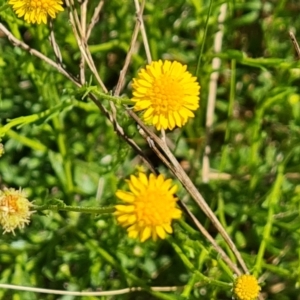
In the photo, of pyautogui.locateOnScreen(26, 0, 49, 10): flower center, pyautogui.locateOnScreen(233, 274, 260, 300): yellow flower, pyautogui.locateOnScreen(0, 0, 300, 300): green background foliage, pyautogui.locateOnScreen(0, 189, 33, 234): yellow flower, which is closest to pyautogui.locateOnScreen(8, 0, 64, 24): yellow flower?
pyautogui.locateOnScreen(26, 0, 49, 10): flower center

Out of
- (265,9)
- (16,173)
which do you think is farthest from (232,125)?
(16,173)

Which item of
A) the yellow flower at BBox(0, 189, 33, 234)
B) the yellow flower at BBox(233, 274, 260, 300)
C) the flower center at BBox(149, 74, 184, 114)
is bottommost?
the yellow flower at BBox(233, 274, 260, 300)

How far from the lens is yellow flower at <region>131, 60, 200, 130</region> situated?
110 cm

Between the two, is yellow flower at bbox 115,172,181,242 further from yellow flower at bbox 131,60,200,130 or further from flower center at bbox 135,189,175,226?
yellow flower at bbox 131,60,200,130

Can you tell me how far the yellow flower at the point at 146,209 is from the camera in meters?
1.01

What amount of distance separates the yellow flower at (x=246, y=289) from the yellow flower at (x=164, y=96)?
35 cm

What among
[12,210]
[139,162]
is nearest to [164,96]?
[12,210]

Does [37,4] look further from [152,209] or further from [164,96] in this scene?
[152,209]

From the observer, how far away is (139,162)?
5.77 feet

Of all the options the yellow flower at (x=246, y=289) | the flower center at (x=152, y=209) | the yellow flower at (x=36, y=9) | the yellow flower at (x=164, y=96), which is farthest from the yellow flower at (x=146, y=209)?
the yellow flower at (x=36, y=9)

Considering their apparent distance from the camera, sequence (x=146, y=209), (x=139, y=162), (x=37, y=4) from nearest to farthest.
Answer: (x=146, y=209), (x=37, y=4), (x=139, y=162)

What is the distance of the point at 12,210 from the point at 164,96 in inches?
13.8

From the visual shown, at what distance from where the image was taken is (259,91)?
5.95ft

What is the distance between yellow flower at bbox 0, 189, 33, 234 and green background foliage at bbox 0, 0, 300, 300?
29 cm
